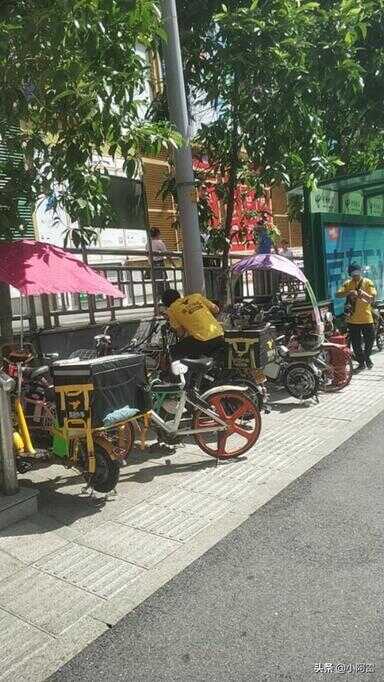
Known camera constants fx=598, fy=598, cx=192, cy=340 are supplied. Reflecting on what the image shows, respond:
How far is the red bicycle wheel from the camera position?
5.66m

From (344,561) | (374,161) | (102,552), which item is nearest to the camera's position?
(344,561)

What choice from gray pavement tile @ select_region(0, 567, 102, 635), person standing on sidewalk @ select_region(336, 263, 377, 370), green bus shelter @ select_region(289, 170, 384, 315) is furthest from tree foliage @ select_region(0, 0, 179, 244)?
green bus shelter @ select_region(289, 170, 384, 315)

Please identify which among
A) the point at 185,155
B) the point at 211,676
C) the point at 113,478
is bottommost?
the point at 211,676

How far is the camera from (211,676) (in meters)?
2.66

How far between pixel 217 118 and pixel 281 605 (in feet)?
25.6

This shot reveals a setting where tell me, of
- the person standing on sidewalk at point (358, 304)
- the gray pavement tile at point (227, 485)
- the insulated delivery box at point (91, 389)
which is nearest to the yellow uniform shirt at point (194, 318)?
the gray pavement tile at point (227, 485)

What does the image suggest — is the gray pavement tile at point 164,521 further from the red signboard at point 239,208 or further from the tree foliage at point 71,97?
the red signboard at point 239,208

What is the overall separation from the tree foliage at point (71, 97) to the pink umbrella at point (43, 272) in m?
0.35

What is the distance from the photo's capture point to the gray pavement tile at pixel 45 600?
3.19 meters

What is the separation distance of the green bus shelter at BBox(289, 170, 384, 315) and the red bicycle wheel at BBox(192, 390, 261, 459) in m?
5.62

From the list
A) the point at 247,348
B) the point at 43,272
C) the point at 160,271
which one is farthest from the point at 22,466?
the point at 160,271

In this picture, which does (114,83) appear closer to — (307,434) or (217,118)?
(307,434)

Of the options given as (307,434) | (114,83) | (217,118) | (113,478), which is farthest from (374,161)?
(113,478)

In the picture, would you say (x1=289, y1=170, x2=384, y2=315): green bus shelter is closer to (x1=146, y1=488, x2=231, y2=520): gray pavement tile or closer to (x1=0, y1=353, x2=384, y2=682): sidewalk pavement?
(x1=0, y1=353, x2=384, y2=682): sidewalk pavement
